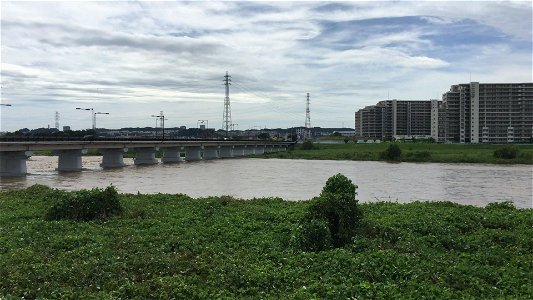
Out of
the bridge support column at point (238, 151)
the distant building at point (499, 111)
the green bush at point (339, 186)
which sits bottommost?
the bridge support column at point (238, 151)

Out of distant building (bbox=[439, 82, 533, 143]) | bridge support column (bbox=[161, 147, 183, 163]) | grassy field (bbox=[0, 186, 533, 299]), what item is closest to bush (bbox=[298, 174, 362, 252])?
grassy field (bbox=[0, 186, 533, 299])

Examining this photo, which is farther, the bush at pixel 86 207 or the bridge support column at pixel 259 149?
the bridge support column at pixel 259 149

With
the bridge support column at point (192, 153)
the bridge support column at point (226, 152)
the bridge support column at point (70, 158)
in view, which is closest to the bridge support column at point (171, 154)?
the bridge support column at point (192, 153)

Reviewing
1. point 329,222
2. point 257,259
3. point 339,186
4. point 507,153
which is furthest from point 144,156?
point 257,259

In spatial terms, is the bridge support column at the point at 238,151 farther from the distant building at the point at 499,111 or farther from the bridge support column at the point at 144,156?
the distant building at the point at 499,111

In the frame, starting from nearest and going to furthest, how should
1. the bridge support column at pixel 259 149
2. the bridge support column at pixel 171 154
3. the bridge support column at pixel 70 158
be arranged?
the bridge support column at pixel 70 158
the bridge support column at pixel 171 154
the bridge support column at pixel 259 149

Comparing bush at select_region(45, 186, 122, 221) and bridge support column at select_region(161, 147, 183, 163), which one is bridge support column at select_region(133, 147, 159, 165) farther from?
bush at select_region(45, 186, 122, 221)

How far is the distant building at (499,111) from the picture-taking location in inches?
5276

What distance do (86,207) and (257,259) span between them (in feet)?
25.5

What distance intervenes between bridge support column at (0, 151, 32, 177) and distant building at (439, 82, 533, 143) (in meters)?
119

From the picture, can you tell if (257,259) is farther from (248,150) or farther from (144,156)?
(248,150)

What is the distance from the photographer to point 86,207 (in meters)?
16.0

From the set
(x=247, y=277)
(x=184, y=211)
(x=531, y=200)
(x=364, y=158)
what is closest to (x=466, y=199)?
(x=531, y=200)

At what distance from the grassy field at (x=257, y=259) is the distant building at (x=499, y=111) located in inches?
5176
